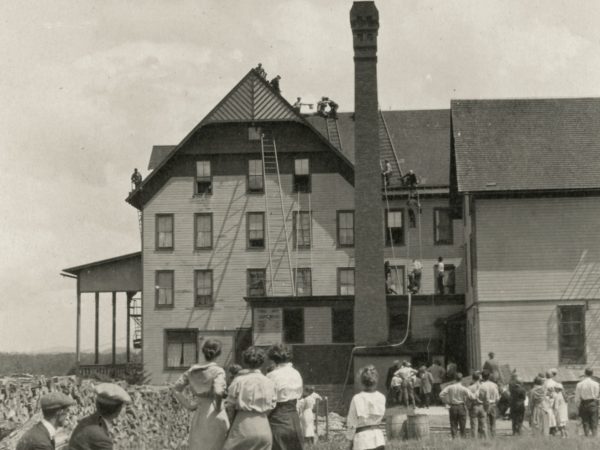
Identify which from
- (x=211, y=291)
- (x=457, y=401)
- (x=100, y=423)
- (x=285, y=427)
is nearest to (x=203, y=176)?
(x=211, y=291)

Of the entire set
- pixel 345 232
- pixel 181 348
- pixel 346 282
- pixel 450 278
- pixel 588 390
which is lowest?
pixel 588 390

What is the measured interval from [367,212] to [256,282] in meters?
10.8

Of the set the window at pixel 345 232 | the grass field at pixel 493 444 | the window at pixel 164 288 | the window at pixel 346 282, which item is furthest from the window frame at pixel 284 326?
the grass field at pixel 493 444

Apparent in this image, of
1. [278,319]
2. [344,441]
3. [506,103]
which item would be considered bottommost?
[344,441]

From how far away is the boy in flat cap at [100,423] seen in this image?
752cm

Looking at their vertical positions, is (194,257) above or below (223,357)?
above

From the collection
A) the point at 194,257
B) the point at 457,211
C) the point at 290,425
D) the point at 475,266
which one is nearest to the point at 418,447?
the point at 290,425

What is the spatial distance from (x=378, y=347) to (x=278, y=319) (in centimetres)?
599

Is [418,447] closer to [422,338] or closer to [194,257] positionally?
[422,338]

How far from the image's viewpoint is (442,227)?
4997 cm

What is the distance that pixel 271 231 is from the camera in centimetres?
4881

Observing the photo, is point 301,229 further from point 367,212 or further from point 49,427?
point 49,427

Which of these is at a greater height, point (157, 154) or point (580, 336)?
point (157, 154)

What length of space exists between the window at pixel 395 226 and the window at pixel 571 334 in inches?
558
